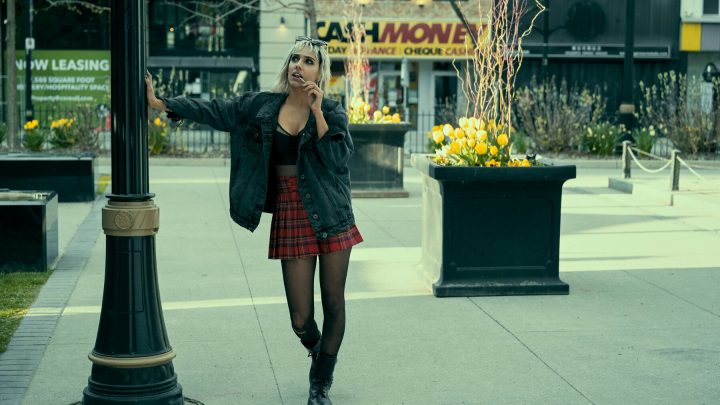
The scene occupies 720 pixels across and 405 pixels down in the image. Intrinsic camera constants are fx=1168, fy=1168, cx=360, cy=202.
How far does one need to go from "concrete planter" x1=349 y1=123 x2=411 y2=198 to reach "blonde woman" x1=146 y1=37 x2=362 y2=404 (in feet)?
33.0

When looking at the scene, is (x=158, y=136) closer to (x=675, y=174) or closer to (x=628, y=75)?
(x=628, y=75)

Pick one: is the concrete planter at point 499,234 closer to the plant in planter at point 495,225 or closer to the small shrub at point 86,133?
the plant in planter at point 495,225

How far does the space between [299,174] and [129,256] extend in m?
0.86

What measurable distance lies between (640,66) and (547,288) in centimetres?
3053

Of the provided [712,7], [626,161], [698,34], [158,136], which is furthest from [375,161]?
[712,7]

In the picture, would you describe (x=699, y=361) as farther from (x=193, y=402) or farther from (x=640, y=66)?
(x=640, y=66)

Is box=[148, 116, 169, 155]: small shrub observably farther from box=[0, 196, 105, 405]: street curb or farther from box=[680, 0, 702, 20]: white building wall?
box=[680, 0, 702, 20]: white building wall

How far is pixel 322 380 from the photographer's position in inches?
220

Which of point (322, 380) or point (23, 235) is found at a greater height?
point (23, 235)

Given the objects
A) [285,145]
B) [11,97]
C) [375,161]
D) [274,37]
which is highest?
[274,37]

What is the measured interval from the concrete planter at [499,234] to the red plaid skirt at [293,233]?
120 inches

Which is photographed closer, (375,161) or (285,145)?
(285,145)

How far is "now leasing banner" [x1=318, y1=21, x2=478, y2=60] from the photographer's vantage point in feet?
121

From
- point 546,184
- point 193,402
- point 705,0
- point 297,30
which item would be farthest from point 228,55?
point 193,402
